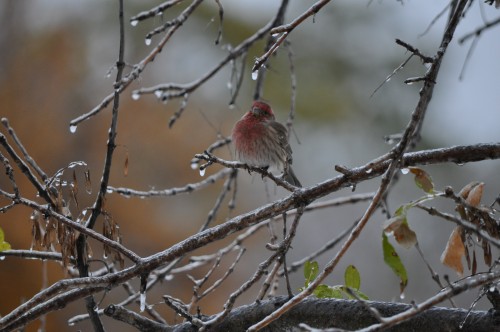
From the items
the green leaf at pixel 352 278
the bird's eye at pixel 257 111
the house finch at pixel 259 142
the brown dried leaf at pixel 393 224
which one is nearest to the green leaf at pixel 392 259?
the brown dried leaf at pixel 393 224

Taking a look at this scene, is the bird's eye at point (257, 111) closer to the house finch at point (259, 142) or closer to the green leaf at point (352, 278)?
the house finch at point (259, 142)

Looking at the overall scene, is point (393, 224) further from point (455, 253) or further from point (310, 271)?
point (310, 271)

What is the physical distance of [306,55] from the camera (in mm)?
15242

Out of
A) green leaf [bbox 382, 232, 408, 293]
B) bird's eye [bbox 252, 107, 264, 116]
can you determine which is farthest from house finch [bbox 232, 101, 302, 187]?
green leaf [bbox 382, 232, 408, 293]

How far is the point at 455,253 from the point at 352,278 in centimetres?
45

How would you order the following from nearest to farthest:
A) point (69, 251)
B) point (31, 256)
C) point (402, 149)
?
point (402, 149) < point (69, 251) < point (31, 256)

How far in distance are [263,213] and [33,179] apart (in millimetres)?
776

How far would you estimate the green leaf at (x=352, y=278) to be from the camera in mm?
2289

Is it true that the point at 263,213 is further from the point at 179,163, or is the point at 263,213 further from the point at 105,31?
the point at 105,31

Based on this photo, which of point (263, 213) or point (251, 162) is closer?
point (263, 213)

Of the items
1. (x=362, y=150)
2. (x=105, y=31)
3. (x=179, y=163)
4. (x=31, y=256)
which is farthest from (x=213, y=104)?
(x=31, y=256)

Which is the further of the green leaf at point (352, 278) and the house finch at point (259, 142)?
the house finch at point (259, 142)

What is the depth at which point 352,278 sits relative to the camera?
90.5 inches

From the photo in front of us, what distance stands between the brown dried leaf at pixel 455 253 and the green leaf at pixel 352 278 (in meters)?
0.41
